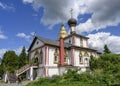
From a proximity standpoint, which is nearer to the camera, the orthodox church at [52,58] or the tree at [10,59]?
the orthodox church at [52,58]

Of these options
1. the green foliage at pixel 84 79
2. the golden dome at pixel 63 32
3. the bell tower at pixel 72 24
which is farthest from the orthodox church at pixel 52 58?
the golden dome at pixel 63 32

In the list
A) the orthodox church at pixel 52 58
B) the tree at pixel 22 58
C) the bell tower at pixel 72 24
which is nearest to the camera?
the orthodox church at pixel 52 58

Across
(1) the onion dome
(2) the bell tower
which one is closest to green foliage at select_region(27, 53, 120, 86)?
(2) the bell tower

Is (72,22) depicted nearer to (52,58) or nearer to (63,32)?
(63,32)

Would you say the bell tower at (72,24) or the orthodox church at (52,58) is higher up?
the bell tower at (72,24)

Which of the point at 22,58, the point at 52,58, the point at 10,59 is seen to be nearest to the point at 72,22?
the point at 52,58

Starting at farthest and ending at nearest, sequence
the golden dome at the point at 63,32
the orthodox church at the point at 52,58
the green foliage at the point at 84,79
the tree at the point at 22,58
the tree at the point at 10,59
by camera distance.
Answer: the tree at the point at 22,58 → the golden dome at the point at 63,32 → the tree at the point at 10,59 → the orthodox church at the point at 52,58 → the green foliage at the point at 84,79

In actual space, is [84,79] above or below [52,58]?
below

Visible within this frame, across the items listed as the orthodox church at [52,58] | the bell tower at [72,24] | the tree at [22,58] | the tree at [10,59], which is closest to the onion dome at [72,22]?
the bell tower at [72,24]

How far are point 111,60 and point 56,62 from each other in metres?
12.1

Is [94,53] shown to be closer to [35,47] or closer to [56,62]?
[56,62]

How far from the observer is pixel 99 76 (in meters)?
19.0

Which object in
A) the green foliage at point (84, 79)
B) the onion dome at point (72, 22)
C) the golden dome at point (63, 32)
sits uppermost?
the onion dome at point (72, 22)

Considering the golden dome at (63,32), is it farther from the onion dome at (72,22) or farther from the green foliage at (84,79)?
the green foliage at (84,79)
